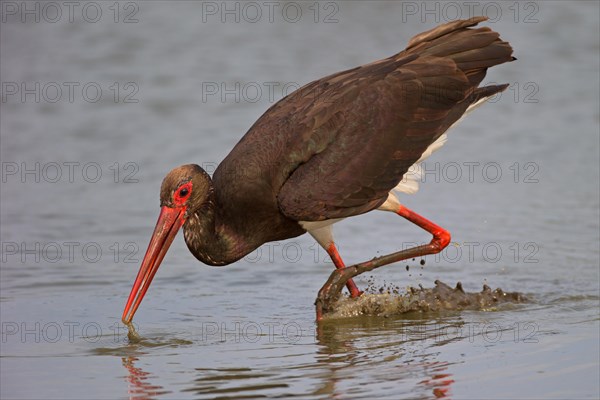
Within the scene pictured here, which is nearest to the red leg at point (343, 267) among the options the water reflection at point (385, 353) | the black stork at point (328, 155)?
the black stork at point (328, 155)

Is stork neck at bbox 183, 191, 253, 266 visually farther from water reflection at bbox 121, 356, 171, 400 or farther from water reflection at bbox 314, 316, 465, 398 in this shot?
water reflection at bbox 121, 356, 171, 400

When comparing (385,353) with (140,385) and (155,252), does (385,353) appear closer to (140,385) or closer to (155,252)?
(140,385)

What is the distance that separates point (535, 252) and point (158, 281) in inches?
122

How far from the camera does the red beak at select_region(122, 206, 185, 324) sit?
7.26 meters

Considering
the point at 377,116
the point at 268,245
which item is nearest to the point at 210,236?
the point at 377,116

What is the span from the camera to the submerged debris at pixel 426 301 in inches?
313

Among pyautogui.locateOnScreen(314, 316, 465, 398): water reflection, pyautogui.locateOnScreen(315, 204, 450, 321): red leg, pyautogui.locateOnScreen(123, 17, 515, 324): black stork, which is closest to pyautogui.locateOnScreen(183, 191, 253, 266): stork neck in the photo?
pyautogui.locateOnScreen(123, 17, 515, 324): black stork

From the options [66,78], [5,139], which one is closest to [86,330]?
[5,139]

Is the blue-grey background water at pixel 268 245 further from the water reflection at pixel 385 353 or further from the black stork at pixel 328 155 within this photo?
A: the black stork at pixel 328 155

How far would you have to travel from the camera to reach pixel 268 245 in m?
9.91

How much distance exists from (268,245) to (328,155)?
2.37 m

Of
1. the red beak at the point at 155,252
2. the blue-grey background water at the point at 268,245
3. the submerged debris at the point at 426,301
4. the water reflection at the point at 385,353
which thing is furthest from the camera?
the submerged debris at the point at 426,301

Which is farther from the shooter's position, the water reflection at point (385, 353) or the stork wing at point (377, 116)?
the stork wing at point (377, 116)

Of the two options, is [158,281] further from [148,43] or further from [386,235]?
[148,43]
